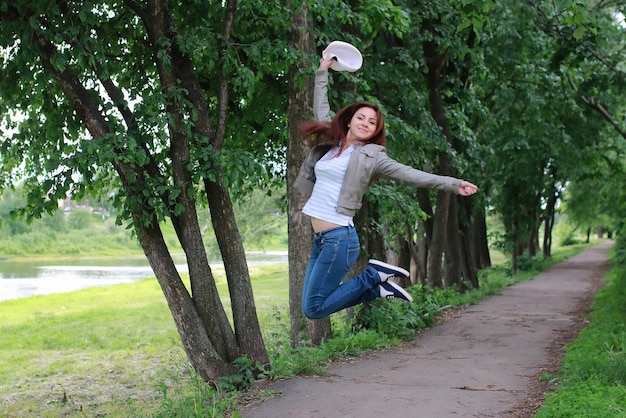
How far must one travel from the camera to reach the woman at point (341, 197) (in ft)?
18.3

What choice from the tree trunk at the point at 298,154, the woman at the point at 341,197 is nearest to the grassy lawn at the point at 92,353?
the tree trunk at the point at 298,154

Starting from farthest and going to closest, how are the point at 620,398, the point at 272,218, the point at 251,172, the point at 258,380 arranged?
the point at 272,218 → the point at 258,380 → the point at 251,172 → the point at 620,398

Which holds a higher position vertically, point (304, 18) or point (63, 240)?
point (304, 18)

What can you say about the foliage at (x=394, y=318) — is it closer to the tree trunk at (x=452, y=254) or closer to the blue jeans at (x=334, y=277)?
the tree trunk at (x=452, y=254)

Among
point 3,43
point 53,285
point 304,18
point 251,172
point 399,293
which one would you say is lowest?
point 53,285

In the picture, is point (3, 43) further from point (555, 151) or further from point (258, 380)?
point (555, 151)

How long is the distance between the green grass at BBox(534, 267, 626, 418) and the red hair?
8.99ft

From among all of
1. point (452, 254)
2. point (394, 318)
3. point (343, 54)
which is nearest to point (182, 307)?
point (343, 54)

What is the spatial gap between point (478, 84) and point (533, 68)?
1504 mm

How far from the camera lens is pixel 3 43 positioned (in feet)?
22.8

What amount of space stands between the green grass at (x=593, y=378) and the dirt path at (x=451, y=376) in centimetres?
26

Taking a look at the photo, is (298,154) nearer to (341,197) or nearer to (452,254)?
(341,197)

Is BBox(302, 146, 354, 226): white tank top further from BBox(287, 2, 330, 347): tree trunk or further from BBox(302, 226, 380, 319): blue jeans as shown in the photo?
BBox(287, 2, 330, 347): tree trunk

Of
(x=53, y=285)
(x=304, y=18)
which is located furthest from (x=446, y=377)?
(x=53, y=285)
